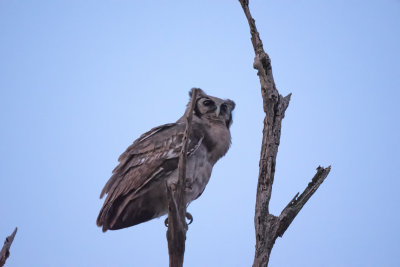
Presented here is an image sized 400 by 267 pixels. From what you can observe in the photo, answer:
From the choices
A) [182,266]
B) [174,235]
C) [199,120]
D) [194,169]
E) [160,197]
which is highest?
[199,120]

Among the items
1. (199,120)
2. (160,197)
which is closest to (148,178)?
(160,197)

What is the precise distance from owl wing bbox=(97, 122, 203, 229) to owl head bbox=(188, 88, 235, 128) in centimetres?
46

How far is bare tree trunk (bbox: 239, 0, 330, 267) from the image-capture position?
12.7 ft

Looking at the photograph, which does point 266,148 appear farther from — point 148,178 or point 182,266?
point 148,178

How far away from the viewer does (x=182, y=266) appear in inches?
141

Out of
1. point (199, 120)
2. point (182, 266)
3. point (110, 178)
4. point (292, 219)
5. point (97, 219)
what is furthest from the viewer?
point (199, 120)

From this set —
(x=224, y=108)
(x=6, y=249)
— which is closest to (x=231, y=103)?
(x=224, y=108)

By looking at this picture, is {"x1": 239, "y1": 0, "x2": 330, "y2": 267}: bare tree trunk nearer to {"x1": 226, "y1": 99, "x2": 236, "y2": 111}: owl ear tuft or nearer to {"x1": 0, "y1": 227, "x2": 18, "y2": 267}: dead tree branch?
{"x1": 0, "y1": 227, "x2": 18, "y2": 267}: dead tree branch

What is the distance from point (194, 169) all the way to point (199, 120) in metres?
1.03

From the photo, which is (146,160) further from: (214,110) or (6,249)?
(6,249)

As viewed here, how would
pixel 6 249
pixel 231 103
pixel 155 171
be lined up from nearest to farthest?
1. pixel 6 249
2. pixel 155 171
3. pixel 231 103

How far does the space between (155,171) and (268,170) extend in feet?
7.45

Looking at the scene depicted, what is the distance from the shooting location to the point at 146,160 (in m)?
6.18

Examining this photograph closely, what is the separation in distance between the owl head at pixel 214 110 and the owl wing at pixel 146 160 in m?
0.46
